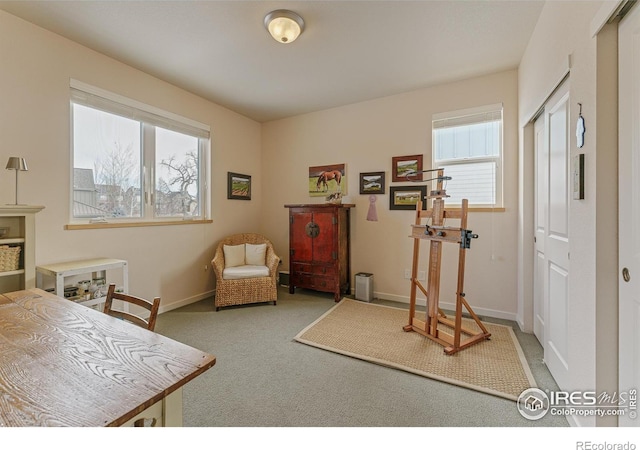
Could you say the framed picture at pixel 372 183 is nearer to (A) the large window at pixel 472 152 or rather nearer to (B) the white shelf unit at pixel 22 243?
(A) the large window at pixel 472 152

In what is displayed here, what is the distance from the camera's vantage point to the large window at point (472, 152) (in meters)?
3.16

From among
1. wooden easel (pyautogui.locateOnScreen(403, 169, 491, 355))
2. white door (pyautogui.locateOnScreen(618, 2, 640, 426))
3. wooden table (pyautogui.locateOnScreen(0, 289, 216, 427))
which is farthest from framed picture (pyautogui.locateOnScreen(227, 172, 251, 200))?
white door (pyautogui.locateOnScreen(618, 2, 640, 426))

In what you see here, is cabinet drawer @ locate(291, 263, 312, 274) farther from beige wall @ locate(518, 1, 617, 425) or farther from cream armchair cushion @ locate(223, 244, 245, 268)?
beige wall @ locate(518, 1, 617, 425)

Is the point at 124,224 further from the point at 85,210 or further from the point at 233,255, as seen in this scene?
the point at 233,255

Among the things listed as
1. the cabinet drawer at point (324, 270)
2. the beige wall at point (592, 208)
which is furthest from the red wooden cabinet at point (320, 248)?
the beige wall at point (592, 208)

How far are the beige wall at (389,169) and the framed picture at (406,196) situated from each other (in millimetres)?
93

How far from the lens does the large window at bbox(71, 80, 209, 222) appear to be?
107 inches

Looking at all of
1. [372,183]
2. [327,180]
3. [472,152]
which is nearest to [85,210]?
[327,180]

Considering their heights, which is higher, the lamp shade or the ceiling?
the ceiling

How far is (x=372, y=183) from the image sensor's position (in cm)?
387

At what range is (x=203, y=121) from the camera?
378cm

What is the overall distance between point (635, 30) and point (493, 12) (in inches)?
52.1

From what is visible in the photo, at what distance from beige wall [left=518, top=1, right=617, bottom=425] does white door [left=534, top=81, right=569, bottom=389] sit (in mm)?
234
